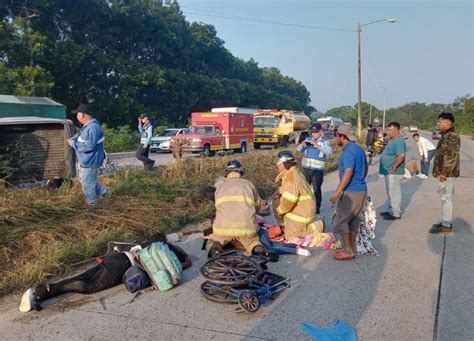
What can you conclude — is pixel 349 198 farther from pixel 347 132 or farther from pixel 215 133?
pixel 215 133

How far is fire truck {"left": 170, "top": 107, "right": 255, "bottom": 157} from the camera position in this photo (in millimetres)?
21062

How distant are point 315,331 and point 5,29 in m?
25.4

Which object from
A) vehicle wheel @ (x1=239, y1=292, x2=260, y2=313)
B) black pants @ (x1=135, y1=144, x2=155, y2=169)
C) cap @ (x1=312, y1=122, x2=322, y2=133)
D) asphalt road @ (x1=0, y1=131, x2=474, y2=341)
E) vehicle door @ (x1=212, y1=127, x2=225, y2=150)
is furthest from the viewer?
vehicle door @ (x1=212, y1=127, x2=225, y2=150)

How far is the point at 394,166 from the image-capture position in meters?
7.68

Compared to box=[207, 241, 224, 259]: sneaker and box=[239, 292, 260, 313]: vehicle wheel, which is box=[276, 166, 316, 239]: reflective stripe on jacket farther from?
box=[239, 292, 260, 313]: vehicle wheel

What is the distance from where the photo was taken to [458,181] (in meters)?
13.2

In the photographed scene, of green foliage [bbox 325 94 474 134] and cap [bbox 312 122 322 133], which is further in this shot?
green foliage [bbox 325 94 474 134]

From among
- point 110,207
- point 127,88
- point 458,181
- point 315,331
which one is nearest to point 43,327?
point 315,331

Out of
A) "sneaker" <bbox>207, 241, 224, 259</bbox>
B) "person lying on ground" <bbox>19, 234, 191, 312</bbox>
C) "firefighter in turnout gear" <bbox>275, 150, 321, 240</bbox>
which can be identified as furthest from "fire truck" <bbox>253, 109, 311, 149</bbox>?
"person lying on ground" <bbox>19, 234, 191, 312</bbox>

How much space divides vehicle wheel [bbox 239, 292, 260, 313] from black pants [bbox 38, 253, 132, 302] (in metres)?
1.45

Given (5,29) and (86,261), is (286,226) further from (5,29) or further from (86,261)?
(5,29)

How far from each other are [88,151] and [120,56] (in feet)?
103

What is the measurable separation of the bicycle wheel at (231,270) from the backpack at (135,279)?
0.63m

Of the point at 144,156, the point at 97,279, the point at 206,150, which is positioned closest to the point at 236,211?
the point at 97,279
